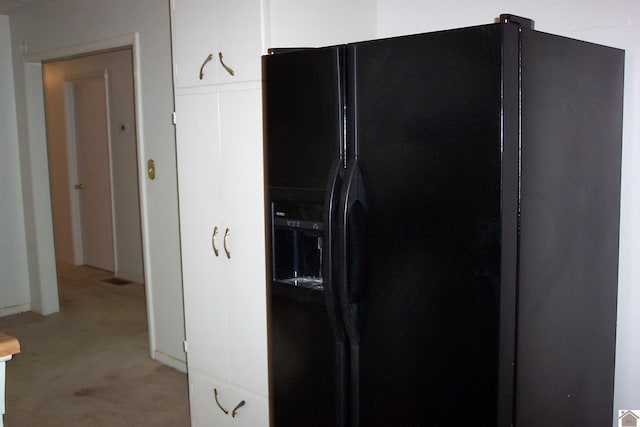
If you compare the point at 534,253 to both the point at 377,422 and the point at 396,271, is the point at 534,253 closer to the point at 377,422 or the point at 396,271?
the point at 396,271

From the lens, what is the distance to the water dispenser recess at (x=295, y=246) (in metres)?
2.00

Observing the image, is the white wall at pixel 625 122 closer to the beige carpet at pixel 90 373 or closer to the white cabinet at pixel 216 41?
the white cabinet at pixel 216 41

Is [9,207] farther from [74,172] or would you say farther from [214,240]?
[214,240]

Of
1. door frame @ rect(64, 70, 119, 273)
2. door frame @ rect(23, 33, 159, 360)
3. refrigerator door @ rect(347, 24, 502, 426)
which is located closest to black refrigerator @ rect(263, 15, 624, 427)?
refrigerator door @ rect(347, 24, 502, 426)

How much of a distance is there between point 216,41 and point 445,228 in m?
1.39

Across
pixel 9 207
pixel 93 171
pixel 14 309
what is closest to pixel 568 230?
pixel 9 207

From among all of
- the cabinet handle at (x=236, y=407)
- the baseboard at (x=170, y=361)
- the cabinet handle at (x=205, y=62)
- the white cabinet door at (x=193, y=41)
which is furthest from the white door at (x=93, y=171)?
the cabinet handle at (x=236, y=407)

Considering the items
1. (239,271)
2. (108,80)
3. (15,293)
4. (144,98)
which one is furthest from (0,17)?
(239,271)

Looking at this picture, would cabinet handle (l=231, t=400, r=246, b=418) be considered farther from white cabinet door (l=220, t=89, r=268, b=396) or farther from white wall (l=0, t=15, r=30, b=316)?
white wall (l=0, t=15, r=30, b=316)

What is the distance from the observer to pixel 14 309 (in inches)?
203

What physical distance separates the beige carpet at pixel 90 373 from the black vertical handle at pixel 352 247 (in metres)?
1.69

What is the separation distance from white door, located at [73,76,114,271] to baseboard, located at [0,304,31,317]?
1.41m

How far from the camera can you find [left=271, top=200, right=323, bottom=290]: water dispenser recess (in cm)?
200

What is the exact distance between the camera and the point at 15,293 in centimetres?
517
